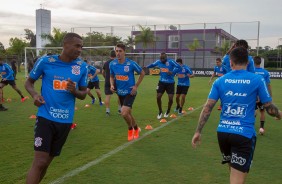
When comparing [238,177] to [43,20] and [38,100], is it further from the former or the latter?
[43,20]

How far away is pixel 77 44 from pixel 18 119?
24.8 ft

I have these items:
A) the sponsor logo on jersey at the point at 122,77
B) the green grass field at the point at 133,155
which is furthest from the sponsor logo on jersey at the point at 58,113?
the sponsor logo on jersey at the point at 122,77

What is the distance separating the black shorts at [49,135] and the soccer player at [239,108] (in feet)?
6.27

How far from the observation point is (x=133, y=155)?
6707mm

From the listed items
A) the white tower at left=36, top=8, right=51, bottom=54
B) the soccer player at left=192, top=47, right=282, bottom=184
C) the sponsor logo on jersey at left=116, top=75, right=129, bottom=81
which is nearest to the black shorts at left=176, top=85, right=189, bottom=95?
the sponsor logo on jersey at left=116, top=75, right=129, bottom=81

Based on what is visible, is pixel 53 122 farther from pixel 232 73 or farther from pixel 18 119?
pixel 18 119

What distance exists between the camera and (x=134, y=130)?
8469mm

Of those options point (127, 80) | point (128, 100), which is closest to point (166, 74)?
point (127, 80)

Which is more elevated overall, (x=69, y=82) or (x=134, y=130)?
(x=69, y=82)

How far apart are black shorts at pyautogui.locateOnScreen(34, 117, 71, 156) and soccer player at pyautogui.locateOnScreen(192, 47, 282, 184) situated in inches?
75.2

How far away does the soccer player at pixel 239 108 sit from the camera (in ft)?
12.3

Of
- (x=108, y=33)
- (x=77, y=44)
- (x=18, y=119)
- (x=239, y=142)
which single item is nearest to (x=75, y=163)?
(x=77, y=44)

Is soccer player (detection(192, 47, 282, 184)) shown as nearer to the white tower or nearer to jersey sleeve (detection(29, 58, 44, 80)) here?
jersey sleeve (detection(29, 58, 44, 80))

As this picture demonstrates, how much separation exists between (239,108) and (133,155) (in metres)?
3.36
